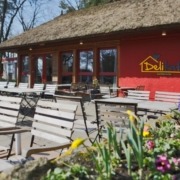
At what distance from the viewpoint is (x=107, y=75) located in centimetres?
1529

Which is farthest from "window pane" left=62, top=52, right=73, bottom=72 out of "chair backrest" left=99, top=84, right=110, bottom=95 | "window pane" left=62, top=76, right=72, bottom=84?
"chair backrest" left=99, top=84, right=110, bottom=95

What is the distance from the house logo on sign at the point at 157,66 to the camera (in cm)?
1274

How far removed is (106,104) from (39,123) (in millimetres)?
1040

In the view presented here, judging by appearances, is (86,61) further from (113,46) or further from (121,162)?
(121,162)

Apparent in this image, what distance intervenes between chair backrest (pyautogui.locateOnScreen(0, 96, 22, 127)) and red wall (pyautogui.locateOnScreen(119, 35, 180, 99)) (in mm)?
8586

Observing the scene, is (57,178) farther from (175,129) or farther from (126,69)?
(126,69)

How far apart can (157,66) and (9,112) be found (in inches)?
357

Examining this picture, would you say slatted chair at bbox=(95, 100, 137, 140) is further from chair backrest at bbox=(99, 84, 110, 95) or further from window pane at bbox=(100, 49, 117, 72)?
window pane at bbox=(100, 49, 117, 72)

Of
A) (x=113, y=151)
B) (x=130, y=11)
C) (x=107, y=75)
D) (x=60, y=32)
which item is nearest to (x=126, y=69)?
(x=107, y=75)

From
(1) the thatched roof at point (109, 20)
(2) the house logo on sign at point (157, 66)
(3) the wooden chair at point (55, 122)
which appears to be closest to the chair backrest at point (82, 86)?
(1) the thatched roof at point (109, 20)

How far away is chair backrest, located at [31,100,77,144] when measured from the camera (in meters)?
3.99

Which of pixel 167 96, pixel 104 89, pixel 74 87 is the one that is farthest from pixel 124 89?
pixel 167 96

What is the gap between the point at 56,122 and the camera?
4172mm

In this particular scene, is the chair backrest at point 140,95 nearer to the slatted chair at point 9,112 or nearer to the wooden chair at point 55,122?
the slatted chair at point 9,112
